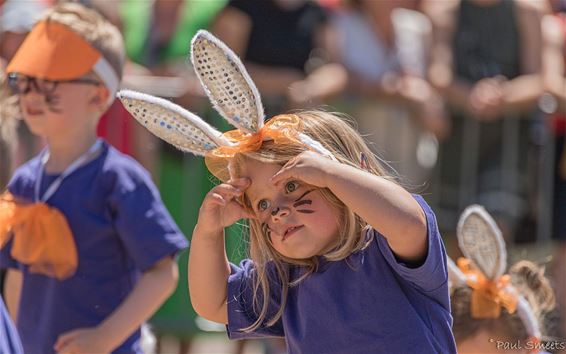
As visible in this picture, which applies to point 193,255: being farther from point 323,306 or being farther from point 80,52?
point 80,52

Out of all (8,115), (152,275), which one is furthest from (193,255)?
(8,115)

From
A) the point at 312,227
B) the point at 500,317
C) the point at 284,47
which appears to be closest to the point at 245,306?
the point at 312,227

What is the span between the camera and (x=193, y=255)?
10.4 ft

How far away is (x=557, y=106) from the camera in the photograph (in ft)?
21.5

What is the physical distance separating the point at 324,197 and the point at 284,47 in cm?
340

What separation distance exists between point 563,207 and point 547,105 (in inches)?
23.3

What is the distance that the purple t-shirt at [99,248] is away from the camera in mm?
4004

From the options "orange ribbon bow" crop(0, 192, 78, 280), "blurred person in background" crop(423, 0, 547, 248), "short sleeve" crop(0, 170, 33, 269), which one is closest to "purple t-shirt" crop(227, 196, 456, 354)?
"orange ribbon bow" crop(0, 192, 78, 280)

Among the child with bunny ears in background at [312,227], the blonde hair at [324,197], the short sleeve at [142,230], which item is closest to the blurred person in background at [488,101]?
the short sleeve at [142,230]

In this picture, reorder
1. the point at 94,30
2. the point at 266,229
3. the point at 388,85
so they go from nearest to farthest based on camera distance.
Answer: the point at 266,229, the point at 94,30, the point at 388,85

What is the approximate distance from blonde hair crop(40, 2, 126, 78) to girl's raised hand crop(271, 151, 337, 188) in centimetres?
164

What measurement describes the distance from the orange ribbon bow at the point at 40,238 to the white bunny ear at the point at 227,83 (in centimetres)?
124

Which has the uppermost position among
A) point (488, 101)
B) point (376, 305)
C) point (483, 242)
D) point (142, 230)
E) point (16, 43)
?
point (376, 305)

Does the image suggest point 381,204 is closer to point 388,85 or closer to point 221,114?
point 221,114
